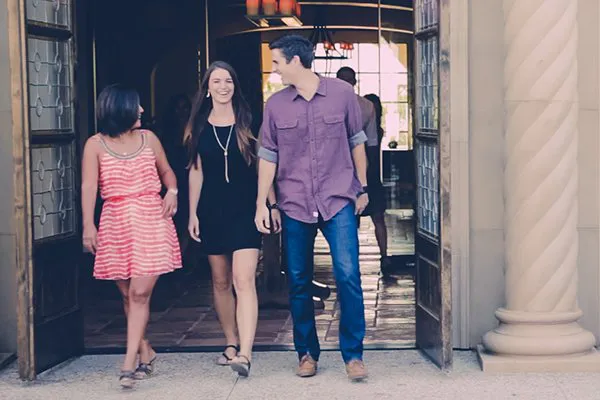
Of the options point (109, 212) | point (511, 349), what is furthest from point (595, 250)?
point (109, 212)

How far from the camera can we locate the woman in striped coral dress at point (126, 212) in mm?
6898

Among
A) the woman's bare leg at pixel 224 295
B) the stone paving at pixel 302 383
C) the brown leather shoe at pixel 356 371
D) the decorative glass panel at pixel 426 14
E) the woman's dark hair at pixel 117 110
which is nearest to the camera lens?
the stone paving at pixel 302 383

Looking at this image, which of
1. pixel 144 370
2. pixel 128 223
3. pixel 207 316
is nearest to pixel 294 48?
pixel 128 223

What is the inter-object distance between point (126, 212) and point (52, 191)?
2.08ft

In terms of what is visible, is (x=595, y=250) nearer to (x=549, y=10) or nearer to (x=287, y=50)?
(x=549, y=10)

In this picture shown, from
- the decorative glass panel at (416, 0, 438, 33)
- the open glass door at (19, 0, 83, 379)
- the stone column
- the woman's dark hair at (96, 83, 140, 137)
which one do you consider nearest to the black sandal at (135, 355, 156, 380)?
the open glass door at (19, 0, 83, 379)

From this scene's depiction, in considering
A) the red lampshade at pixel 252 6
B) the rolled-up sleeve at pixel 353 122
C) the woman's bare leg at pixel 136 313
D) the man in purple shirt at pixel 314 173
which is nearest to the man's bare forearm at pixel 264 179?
the man in purple shirt at pixel 314 173

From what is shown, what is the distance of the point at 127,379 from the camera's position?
6.92 m

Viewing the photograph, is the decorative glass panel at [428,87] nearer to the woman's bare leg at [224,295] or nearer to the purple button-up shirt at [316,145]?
the purple button-up shirt at [316,145]

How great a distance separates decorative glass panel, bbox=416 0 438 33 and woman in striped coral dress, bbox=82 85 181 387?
1.69 metres

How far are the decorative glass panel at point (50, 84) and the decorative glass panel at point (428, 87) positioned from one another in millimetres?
2059

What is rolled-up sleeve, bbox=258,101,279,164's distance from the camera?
275 inches

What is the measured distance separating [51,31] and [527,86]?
2.71 m

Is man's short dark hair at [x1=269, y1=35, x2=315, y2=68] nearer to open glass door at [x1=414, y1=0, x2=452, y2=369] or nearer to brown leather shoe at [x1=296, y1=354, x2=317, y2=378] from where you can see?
open glass door at [x1=414, y1=0, x2=452, y2=369]
